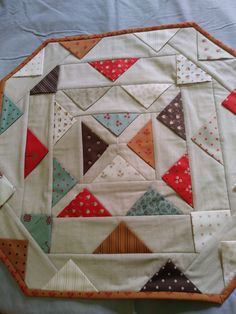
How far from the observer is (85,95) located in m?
0.97

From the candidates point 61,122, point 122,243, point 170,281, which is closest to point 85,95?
point 61,122

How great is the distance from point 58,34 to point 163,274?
0.84 metres

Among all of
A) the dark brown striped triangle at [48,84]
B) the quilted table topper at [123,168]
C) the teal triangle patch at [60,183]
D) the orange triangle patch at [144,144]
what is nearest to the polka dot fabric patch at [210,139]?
the quilted table topper at [123,168]

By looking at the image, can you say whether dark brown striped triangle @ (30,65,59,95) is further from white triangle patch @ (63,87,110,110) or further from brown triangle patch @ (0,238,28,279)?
brown triangle patch @ (0,238,28,279)

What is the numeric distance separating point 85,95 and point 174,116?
276mm

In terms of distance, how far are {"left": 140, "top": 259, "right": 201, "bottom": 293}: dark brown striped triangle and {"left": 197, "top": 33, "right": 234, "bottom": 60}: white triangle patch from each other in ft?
1.99

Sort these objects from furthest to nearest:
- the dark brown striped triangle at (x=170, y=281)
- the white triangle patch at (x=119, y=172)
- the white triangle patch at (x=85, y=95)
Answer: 1. the white triangle patch at (x=85, y=95)
2. the white triangle patch at (x=119, y=172)
3. the dark brown striped triangle at (x=170, y=281)

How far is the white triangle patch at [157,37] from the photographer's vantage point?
101 centimetres

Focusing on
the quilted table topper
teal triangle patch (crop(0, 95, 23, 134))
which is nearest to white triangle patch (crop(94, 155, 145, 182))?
the quilted table topper

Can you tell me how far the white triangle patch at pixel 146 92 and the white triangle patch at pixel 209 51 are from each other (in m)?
0.15

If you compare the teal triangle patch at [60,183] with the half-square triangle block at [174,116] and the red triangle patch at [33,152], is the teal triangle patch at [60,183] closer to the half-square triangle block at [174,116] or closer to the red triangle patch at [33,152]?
the red triangle patch at [33,152]

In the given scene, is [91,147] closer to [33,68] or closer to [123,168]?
[123,168]

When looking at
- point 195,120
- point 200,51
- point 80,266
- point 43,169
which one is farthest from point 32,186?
point 200,51

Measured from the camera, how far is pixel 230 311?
2.37 feet
